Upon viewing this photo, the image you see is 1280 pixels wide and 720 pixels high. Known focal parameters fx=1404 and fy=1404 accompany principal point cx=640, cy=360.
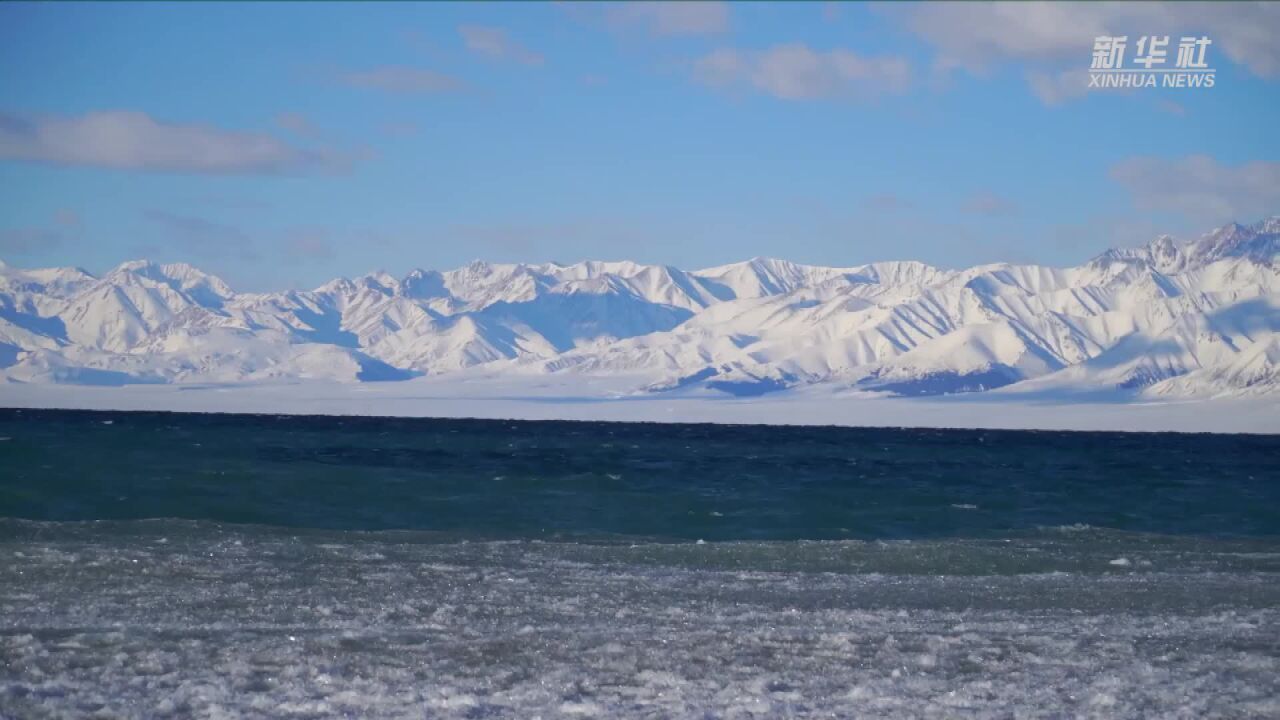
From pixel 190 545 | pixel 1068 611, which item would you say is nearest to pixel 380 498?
pixel 190 545

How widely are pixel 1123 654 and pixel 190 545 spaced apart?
59.8 ft

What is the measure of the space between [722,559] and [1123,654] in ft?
37.3

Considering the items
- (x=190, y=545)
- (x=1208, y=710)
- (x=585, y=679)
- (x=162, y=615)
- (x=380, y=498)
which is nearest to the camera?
(x=1208, y=710)

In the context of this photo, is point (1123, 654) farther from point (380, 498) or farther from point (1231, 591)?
point (380, 498)

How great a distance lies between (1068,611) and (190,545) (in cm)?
1681

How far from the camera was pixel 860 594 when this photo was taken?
75.4 ft

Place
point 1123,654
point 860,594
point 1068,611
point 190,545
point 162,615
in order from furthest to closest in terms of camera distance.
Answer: point 190,545 → point 860,594 → point 1068,611 → point 162,615 → point 1123,654

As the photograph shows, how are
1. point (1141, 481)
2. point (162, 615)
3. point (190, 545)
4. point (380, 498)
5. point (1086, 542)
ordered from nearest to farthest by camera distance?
1. point (162, 615)
2. point (190, 545)
3. point (1086, 542)
4. point (380, 498)
5. point (1141, 481)

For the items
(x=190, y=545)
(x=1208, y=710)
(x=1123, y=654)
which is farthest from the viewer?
(x=190, y=545)

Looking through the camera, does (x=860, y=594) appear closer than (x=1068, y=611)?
No

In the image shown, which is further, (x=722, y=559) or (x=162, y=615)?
(x=722, y=559)

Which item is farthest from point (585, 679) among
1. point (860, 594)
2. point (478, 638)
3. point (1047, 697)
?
point (860, 594)

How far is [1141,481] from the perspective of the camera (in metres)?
62.2

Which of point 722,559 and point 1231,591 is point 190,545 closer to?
point 722,559
